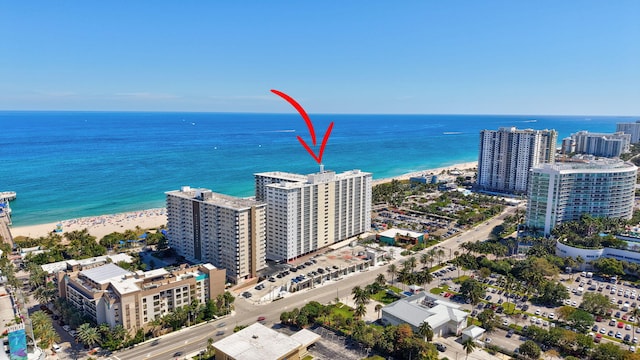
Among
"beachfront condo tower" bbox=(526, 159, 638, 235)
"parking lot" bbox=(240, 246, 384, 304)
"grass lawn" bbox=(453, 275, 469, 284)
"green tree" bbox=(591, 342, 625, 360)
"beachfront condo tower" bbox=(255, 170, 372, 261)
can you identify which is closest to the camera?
"green tree" bbox=(591, 342, 625, 360)

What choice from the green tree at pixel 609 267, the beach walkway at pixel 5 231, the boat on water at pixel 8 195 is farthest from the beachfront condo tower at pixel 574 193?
the boat on water at pixel 8 195

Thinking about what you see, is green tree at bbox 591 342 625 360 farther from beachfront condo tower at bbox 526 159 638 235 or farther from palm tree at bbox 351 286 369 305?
beachfront condo tower at bbox 526 159 638 235

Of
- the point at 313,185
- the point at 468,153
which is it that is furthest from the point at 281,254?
the point at 468,153

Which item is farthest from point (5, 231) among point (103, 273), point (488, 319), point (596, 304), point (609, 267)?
point (609, 267)

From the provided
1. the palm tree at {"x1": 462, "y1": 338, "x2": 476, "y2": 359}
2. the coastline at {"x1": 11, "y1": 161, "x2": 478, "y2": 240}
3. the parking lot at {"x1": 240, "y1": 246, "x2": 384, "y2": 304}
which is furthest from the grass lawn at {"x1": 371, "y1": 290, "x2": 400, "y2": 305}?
the coastline at {"x1": 11, "y1": 161, "x2": 478, "y2": 240}

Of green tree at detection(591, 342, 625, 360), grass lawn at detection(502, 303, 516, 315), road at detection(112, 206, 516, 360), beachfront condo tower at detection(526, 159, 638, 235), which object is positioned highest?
beachfront condo tower at detection(526, 159, 638, 235)

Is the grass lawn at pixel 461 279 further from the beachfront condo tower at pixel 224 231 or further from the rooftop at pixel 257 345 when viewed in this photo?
the rooftop at pixel 257 345
